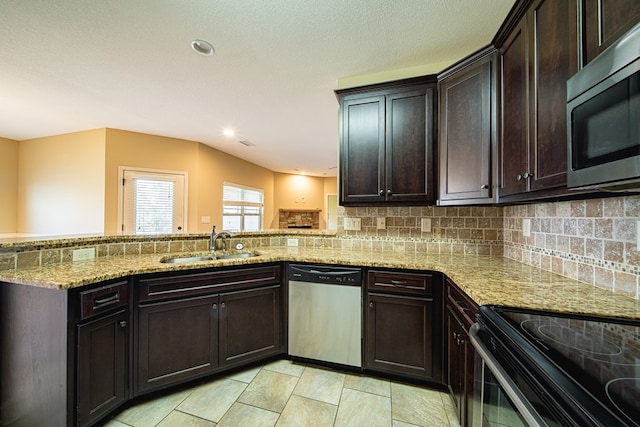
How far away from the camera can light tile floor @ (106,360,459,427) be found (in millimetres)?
1578

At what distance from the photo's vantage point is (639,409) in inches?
19.5

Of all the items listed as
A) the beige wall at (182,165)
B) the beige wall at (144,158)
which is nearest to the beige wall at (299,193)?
the beige wall at (182,165)

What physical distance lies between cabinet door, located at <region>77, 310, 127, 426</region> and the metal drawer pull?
85 mm

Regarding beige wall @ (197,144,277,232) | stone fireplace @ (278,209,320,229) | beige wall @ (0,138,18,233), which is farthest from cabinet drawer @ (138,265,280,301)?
stone fireplace @ (278,209,320,229)

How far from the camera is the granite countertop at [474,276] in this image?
108 cm

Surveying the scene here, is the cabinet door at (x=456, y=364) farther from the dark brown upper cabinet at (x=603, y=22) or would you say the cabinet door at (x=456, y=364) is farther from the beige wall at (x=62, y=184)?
the beige wall at (x=62, y=184)

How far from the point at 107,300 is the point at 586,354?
83.2 inches

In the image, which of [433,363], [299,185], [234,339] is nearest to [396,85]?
[433,363]

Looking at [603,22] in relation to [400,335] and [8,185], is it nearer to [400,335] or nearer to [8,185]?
[400,335]

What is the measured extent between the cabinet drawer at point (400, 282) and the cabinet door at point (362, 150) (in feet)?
2.17

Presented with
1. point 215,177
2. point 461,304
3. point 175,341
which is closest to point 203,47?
point 175,341

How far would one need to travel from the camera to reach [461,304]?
1.46 meters

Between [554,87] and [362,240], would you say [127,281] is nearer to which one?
[362,240]

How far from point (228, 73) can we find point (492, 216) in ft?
8.92
